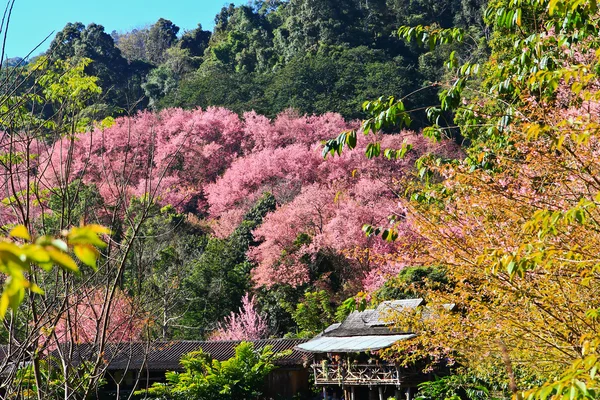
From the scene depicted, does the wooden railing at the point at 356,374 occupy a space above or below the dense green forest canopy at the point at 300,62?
below

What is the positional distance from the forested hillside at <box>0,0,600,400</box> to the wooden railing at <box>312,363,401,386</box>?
1.87 feet

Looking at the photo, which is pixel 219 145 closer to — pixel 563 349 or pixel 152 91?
pixel 152 91

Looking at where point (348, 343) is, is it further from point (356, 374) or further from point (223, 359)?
point (223, 359)

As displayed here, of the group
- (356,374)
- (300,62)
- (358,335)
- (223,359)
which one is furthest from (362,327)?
(300,62)

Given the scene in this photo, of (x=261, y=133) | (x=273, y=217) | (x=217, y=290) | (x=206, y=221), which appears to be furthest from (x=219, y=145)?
(x=217, y=290)

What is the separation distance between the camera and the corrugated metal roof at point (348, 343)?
46.2 ft

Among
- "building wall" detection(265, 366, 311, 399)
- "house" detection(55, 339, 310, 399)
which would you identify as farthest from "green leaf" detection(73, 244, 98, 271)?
"building wall" detection(265, 366, 311, 399)

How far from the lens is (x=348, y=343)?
48.7ft

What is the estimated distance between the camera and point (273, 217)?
23359 mm

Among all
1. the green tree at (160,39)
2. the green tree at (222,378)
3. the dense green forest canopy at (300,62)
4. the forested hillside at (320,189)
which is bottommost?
the green tree at (222,378)

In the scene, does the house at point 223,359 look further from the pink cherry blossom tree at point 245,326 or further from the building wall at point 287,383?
the pink cherry blossom tree at point 245,326

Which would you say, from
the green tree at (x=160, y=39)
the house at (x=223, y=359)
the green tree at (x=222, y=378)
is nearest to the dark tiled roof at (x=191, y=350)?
the house at (x=223, y=359)

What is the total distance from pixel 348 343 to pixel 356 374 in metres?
1.30

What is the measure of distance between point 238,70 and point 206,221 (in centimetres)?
1497
